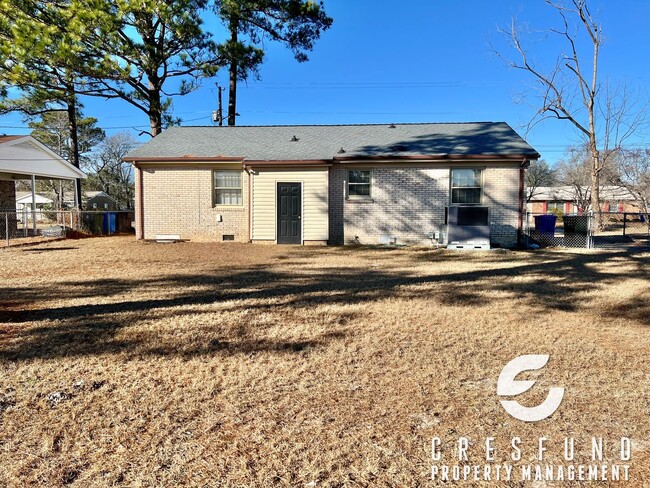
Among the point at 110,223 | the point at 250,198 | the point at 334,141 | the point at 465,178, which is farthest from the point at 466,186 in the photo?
the point at 110,223

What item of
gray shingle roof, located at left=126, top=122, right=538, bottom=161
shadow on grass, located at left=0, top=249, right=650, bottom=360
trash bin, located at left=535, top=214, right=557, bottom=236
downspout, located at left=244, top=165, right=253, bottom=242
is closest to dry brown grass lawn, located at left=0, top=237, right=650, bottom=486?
shadow on grass, located at left=0, top=249, right=650, bottom=360

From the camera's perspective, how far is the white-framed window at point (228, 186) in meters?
15.5

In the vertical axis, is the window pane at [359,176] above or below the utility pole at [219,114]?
below

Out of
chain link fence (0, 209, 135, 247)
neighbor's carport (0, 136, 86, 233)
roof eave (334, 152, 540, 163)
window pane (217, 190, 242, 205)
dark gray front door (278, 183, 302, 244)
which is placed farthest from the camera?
neighbor's carport (0, 136, 86, 233)

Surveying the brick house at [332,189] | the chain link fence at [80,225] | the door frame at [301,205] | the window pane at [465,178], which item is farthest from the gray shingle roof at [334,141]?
the chain link fence at [80,225]

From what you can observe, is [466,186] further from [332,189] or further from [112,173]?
[112,173]

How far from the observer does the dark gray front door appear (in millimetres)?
14680

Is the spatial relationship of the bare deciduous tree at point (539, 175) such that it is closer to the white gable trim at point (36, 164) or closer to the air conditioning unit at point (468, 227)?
the air conditioning unit at point (468, 227)

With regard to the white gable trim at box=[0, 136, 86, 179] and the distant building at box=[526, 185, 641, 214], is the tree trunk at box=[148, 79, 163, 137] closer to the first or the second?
the white gable trim at box=[0, 136, 86, 179]

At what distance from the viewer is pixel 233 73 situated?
22125 millimetres

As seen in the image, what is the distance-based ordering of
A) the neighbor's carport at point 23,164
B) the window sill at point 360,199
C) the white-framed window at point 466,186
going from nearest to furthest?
the white-framed window at point 466,186
the window sill at point 360,199
the neighbor's carport at point 23,164

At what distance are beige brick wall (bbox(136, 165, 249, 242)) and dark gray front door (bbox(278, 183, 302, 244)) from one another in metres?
1.43

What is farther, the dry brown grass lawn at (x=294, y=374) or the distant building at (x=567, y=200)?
the distant building at (x=567, y=200)

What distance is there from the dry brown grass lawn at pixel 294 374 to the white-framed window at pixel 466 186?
6.80 metres
